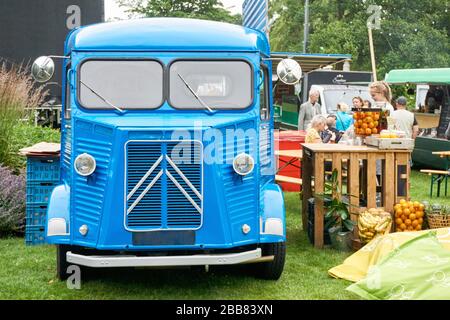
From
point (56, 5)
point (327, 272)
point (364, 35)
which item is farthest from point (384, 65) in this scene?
point (327, 272)

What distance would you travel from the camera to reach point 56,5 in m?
15.6

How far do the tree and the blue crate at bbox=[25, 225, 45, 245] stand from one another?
3246cm

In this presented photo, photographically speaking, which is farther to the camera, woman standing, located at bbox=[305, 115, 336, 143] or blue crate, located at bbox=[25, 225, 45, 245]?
woman standing, located at bbox=[305, 115, 336, 143]

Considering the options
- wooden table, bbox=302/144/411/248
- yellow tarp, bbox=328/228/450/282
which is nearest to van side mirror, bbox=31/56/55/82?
wooden table, bbox=302/144/411/248

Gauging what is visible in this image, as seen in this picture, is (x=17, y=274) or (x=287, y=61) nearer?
(x=287, y=61)

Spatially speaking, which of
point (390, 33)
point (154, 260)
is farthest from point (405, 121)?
point (390, 33)

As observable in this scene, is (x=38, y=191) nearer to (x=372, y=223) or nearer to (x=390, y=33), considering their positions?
(x=372, y=223)

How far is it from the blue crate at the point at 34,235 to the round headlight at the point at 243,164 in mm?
3132

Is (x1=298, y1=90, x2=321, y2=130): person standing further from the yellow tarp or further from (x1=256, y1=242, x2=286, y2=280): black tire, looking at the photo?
(x1=256, y1=242, x2=286, y2=280): black tire

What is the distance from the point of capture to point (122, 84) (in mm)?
6535

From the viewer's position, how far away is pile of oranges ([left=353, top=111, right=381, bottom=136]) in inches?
340
